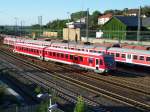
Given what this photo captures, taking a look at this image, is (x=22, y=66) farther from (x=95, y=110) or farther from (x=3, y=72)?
(x=95, y=110)

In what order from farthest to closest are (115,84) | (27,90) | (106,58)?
(106,58)
(115,84)
(27,90)

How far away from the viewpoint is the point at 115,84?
34719 mm

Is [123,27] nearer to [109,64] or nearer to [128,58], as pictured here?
[128,58]

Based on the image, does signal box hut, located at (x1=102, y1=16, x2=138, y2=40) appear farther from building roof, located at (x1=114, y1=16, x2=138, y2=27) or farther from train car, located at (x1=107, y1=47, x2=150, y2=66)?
train car, located at (x1=107, y1=47, x2=150, y2=66)

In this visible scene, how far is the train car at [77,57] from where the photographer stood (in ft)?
127

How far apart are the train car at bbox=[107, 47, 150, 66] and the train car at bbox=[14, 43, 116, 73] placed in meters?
4.55

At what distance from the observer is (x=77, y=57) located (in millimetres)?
43125

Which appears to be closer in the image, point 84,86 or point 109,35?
point 84,86

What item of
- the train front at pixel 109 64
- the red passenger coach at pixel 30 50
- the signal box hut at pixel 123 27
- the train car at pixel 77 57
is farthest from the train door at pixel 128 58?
the signal box hut at pixel 123 27

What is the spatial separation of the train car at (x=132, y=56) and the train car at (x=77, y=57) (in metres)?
4.55

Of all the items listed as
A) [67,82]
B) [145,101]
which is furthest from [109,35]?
[145,101]

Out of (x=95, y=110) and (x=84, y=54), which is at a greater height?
(x=84, y=54)

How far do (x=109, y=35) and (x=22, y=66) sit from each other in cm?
4625

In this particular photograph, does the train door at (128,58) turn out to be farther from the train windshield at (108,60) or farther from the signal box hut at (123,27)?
the signal box hut at (123,27)
